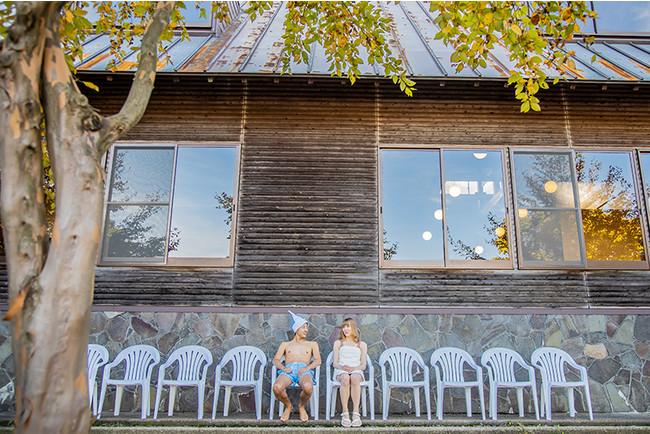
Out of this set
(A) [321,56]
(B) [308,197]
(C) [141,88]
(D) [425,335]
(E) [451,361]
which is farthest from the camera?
(A) [321,56]

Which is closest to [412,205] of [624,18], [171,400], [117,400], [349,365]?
[349,365]

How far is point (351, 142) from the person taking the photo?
6633mm

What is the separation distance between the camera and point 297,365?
533 cm

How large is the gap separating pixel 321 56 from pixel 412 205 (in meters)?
2.83

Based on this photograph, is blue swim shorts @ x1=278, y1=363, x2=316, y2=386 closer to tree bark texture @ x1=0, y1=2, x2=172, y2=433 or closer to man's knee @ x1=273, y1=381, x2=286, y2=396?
man's knee @ x1=273, y1=381, x2=286, y2=396

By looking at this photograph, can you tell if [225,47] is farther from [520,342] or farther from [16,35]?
[520,342]

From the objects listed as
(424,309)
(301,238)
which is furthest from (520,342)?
(301,238)

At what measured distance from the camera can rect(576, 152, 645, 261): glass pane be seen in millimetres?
6352

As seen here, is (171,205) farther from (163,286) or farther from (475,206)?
(475,206)

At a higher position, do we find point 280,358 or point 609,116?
point 609,116

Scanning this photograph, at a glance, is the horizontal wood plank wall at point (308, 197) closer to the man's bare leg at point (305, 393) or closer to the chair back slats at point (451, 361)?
the chair back slats at point (451, 361)

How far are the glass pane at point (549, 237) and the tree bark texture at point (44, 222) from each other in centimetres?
547

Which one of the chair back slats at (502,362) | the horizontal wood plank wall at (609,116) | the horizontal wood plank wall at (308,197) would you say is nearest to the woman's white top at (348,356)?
the horizontal wood plank wall at (308,197)

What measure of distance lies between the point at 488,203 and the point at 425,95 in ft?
6.11
